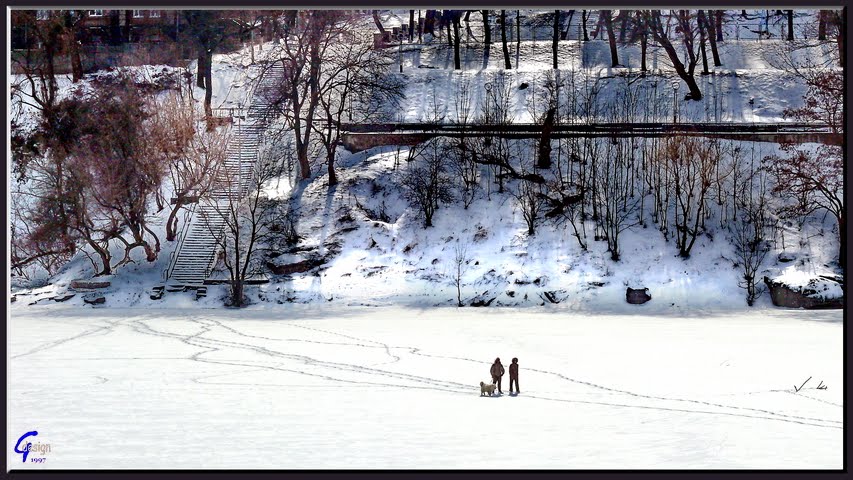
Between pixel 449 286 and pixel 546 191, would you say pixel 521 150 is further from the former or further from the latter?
pixel 449 286

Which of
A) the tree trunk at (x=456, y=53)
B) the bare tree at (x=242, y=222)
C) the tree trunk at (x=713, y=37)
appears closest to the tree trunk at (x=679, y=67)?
the tree trunk at (x=713, y=37)

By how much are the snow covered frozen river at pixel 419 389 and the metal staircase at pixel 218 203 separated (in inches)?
101

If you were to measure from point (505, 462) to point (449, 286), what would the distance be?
762 inches

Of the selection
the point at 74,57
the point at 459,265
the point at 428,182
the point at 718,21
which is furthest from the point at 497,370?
the point at 718,21

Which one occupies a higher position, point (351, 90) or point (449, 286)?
point (351, 90)

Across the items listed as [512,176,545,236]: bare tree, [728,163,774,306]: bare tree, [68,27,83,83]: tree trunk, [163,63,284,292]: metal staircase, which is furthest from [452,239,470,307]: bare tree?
[68,27,83,83]: tree trunk

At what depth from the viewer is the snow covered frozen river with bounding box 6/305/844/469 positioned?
14.5 m

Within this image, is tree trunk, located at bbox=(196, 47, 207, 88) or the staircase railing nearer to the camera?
the staircase railing

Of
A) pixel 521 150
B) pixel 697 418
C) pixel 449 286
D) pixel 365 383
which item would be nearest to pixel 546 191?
pixel 521 150

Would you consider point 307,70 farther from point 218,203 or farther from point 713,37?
point 713,37

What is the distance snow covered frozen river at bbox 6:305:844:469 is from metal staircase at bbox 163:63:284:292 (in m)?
2.56

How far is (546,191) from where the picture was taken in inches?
1438

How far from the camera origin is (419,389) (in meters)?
19.8

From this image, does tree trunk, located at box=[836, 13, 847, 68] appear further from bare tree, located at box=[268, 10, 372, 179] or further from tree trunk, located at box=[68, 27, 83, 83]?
tree trunk, located at box=[68, 27, 83, 83]
